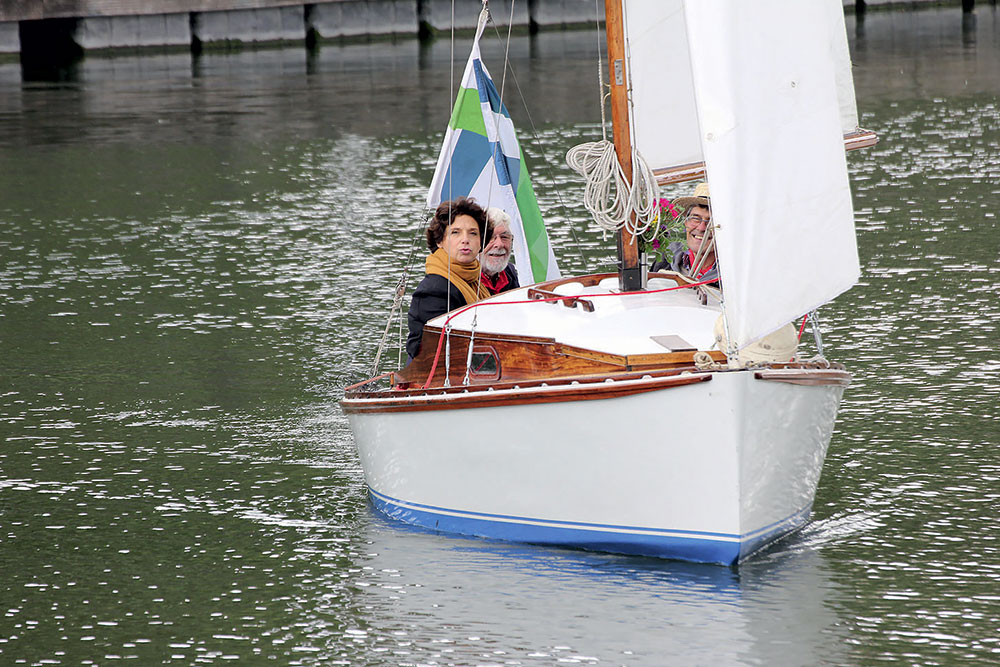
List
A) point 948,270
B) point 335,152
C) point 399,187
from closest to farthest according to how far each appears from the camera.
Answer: point 948,270
point 399,187
point 335,152

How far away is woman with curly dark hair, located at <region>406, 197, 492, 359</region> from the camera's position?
9.27m

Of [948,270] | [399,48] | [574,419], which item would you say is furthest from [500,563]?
[399,48]

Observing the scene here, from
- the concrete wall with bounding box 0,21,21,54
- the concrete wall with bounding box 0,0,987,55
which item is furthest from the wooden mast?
the concrete wall with bounding box 0,21,21,54

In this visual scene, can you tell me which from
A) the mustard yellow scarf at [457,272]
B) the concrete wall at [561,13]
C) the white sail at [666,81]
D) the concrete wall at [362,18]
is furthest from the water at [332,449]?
the concrete wall at [561,13]

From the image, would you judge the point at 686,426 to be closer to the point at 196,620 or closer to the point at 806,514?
the point at 806,514

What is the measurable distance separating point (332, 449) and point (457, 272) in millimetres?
2531

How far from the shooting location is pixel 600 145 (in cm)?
911

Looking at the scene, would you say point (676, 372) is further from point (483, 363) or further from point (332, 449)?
point (332, 449)

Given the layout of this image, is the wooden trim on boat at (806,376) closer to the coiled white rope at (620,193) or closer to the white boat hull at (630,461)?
the white boat hull at (630,461)

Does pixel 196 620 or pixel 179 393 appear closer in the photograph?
pixel 196 620

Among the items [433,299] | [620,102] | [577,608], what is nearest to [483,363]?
[433,299]

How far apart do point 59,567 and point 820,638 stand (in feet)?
15.1

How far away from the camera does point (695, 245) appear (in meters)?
10.0

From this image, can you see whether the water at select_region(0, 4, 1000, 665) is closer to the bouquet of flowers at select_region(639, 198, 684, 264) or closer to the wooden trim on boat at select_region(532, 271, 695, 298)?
the wooden trim on boat at select_region(532, 271, 695, 298)
